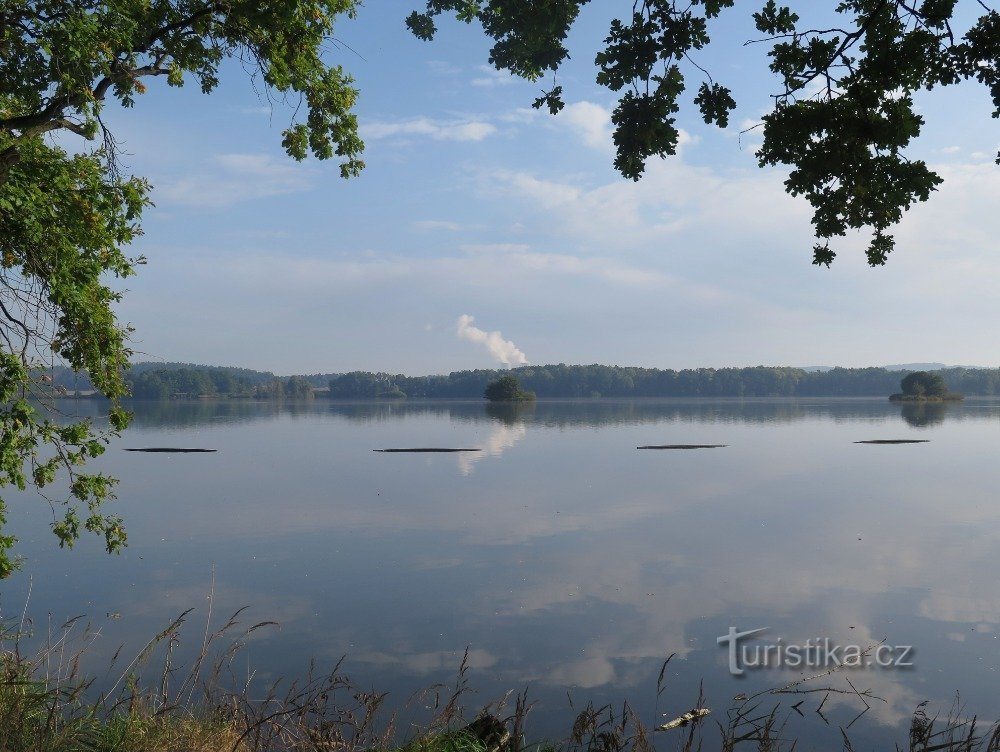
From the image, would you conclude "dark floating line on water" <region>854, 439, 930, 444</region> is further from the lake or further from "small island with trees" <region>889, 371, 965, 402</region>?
"small island with trees" <region>889, 371, 965, 402</region>

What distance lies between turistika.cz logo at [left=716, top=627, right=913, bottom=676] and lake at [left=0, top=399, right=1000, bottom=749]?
129 millimetres

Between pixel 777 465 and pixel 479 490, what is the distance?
1581 cm

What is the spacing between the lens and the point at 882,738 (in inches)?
327

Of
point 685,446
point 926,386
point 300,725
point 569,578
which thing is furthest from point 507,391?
point 300,725

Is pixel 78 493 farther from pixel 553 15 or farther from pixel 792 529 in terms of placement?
pixel 792 529

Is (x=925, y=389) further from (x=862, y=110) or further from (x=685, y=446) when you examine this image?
(x=862, y=110)

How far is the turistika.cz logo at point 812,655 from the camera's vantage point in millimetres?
10273

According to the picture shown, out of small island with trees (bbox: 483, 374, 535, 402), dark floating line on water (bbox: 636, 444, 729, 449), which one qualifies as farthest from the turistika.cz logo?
small island with trees (bbox: 483, 374, 535, 402)

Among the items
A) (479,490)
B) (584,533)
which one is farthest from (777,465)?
(584,533)

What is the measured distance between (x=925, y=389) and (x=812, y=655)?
125 m

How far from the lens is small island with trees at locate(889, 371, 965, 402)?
4678 inches

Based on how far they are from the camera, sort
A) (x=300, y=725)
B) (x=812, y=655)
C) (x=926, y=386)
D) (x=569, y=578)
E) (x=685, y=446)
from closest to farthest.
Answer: (x=300, y=725) → (x=812, y=655) → (x=569, y=578) → (x=685, y=446) → (x=926, y=386)

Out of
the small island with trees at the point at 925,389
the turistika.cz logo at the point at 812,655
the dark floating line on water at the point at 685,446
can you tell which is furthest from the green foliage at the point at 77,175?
the small island with trees at the point at 925,389

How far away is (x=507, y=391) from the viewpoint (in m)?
126
